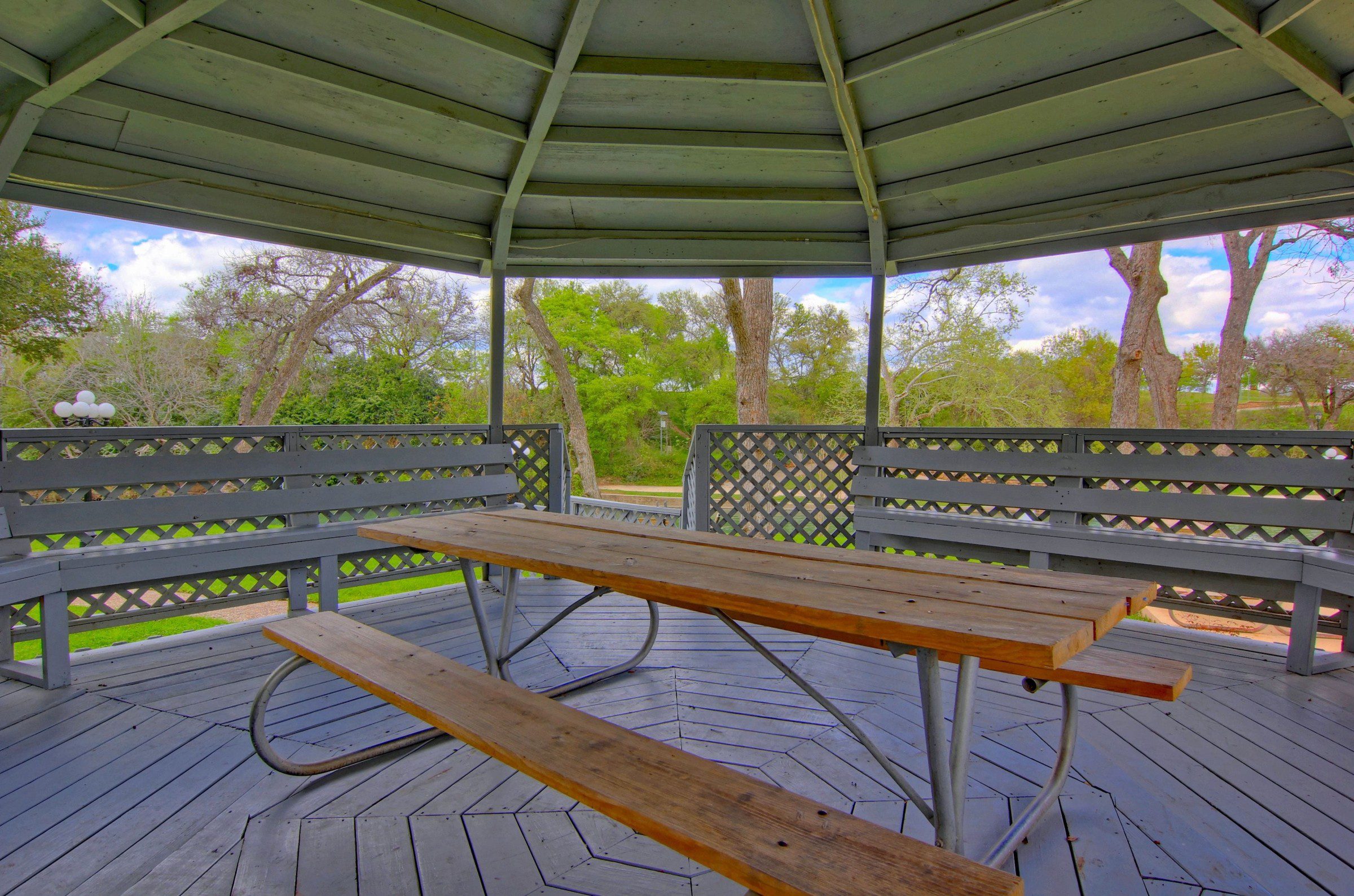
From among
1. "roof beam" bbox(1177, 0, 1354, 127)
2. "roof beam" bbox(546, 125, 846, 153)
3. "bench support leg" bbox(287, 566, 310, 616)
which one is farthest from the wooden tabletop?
"roof beam" bbox(546, 125, 846, 153)

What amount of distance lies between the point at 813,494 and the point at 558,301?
14.1 metres

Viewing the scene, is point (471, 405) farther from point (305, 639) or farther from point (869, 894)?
point (869, 894)

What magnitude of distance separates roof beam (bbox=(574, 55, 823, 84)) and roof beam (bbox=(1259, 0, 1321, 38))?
5.02 ft

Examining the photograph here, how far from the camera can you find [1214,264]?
39.2ft

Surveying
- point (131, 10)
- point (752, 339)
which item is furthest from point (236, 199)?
point (752, 339)

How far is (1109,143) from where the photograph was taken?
282 centimetres

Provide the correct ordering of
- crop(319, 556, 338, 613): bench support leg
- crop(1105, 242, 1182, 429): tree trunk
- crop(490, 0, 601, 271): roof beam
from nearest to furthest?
crop(490, 0, 601, 271): roof beam, crop(319, 556, 338, 613): bench support leg, crop(1105, 242, 1182, 429): tree trunk

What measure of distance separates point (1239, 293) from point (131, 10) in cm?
1135

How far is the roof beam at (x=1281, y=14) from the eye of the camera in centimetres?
194

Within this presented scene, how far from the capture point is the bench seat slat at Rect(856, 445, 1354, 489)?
2.67 metres

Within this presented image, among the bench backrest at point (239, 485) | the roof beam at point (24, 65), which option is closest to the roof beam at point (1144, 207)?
the bench backrest at point (239, 485)

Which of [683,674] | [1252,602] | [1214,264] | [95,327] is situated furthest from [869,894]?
[1214,264]

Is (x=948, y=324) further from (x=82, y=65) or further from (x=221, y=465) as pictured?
(x=82, y=65)

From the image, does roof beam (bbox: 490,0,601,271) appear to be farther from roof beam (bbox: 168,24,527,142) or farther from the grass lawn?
the grass lawn
